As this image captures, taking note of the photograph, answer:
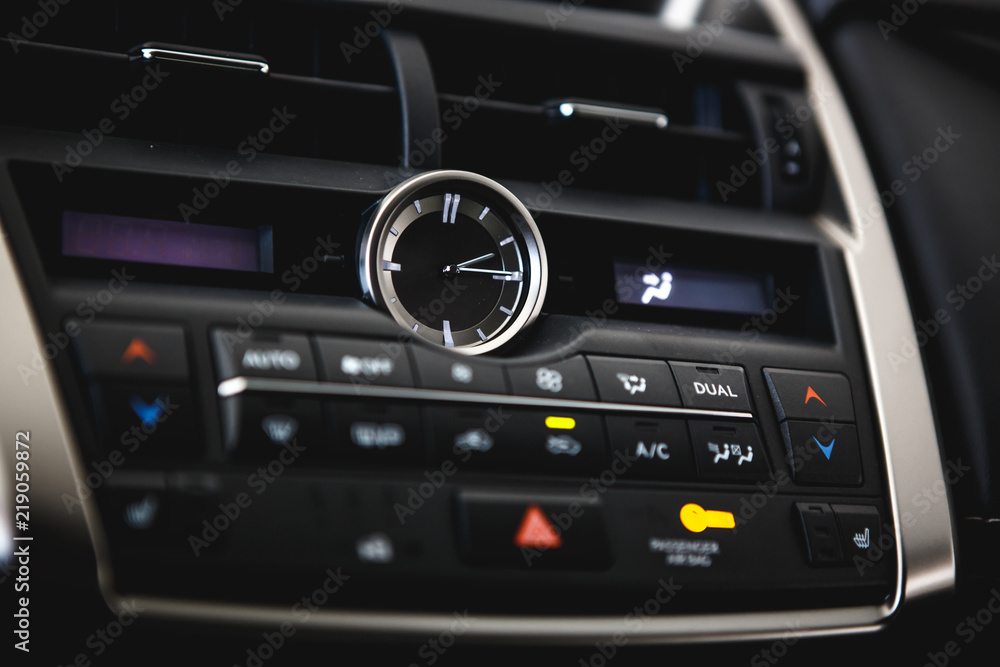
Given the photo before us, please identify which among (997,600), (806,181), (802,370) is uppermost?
(806,181)

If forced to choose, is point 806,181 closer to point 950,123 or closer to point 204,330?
point 950,123

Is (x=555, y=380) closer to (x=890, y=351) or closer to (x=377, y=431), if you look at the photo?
(x=377, y=431)

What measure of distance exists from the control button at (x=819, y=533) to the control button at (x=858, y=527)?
0.01 metres

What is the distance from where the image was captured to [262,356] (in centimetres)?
83

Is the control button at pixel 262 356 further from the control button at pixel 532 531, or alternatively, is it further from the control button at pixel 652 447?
the control button at pixel 652 447

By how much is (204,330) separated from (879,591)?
32.7 inches

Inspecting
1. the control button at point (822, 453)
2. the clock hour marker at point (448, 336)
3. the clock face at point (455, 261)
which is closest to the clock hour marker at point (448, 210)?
the clock face at point (455, 261)

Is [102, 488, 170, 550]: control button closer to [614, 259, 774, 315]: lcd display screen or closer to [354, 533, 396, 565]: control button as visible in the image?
[354, 533, 396, 565]: control button

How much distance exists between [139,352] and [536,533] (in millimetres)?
427

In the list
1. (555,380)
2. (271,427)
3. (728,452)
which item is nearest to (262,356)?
(271,427)

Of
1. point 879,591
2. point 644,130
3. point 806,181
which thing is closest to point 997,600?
point 879,591

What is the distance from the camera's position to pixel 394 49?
1068mm

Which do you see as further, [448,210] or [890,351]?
[890,351]

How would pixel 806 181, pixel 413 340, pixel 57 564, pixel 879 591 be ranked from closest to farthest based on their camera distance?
pixel 57 564 → pixel 413 340 → pixel 879 591 → pixel 806 181
